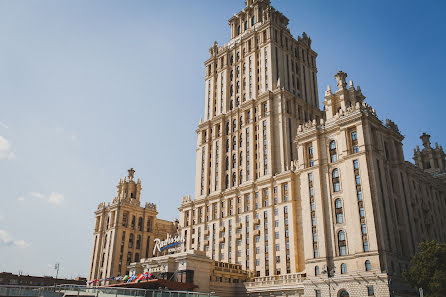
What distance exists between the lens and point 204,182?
112938mm

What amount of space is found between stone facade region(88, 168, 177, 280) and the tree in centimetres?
8805

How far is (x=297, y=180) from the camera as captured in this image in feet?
292

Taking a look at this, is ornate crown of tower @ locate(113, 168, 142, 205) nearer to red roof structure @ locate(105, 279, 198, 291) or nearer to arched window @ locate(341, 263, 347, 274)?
red roof structure @ locate(105, 279, 198, 291)

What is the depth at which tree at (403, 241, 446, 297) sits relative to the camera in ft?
186

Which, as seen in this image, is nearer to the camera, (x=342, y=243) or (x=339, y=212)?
(x=342, y=243)

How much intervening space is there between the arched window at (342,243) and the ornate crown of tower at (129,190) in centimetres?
8046

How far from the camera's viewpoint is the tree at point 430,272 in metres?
→ 56.8

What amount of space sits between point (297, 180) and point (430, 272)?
35315 mm

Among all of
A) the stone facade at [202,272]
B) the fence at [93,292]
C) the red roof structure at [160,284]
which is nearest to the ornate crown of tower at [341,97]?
the stone facade at [202,272]

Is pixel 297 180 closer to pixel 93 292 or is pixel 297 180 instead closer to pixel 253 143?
pixel 253 143

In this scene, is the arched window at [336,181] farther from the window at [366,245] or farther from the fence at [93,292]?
the fence at [93,292]

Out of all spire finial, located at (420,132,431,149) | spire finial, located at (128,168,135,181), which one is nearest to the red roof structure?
spire finial, located at (128,168,135,181)

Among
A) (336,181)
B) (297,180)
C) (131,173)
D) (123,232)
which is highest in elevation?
(131,173)

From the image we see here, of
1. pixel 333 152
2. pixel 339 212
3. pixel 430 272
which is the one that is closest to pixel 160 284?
pixel 339 212
